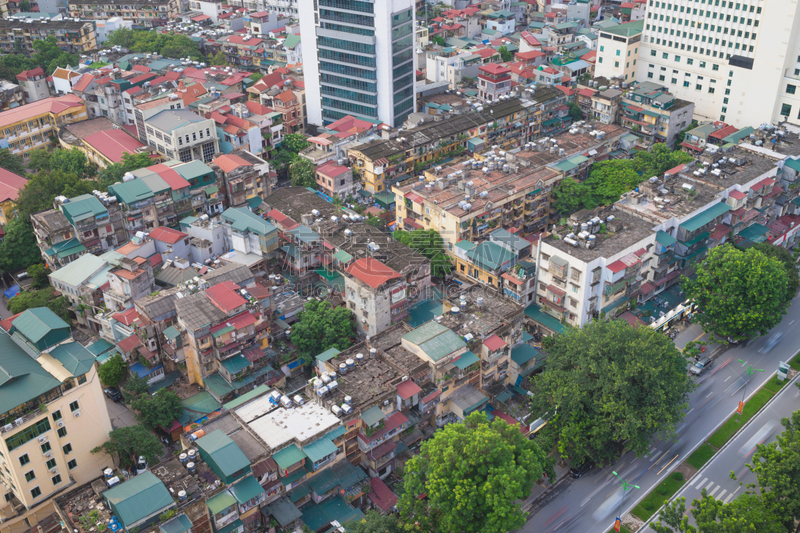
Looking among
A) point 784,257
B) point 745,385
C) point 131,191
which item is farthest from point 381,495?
point 784,257

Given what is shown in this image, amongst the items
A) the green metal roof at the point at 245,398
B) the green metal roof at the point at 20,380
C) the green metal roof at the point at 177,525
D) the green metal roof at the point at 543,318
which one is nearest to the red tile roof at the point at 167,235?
the green metal roof at the point at 20,380

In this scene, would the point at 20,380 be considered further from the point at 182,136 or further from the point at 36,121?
the point at 36,121

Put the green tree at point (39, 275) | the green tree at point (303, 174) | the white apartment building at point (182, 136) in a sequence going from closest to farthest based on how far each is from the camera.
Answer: the green tree at point (39, 275) → the green tree at point (303, 174) → the white apartment building at point (182, 136)

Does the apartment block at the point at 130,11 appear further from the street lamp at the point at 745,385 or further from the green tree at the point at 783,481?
the green tree at the point at 783,481

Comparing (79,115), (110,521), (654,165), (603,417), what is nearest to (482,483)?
(603,417)

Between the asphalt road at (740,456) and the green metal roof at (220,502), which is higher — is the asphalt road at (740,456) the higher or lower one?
the lower one

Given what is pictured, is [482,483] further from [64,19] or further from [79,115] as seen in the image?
[64,19]
